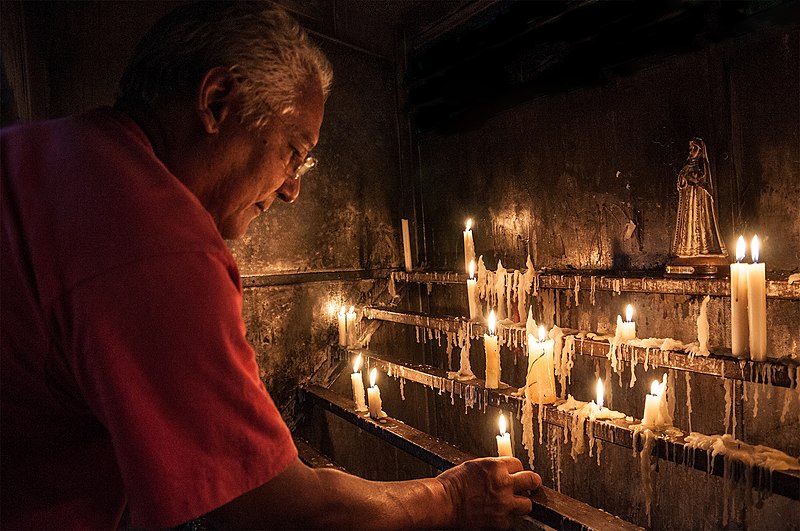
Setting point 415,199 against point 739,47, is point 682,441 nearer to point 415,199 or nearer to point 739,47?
point 739,47

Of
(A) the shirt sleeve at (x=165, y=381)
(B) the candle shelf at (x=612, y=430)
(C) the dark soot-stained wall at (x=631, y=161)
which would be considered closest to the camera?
(A) the shirt sleeve at (x=165, y=381)

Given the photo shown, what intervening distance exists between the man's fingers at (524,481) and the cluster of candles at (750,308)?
988 mm

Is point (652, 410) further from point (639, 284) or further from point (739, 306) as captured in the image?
point (639, 284)

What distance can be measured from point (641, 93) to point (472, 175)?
147cm

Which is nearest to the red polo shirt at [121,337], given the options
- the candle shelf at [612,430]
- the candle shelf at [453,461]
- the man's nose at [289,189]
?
the man's nose at [289,189]

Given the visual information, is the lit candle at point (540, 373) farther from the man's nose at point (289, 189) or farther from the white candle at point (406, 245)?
the white candle at point (406, 245)

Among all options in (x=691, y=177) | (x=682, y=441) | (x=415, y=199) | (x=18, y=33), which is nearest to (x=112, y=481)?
(x=682, y=441)

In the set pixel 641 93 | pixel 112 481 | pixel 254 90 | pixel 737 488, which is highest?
pixel 641 93

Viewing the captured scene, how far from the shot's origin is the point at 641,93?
9.28 feet

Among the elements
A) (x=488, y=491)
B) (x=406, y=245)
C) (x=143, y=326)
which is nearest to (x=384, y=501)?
(x=488, y=491)

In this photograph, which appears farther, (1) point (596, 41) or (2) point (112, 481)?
(1) point (596, 41)

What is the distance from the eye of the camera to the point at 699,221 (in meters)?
2.40

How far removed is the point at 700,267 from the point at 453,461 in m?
1.62

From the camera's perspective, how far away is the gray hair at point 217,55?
4.19 ft
